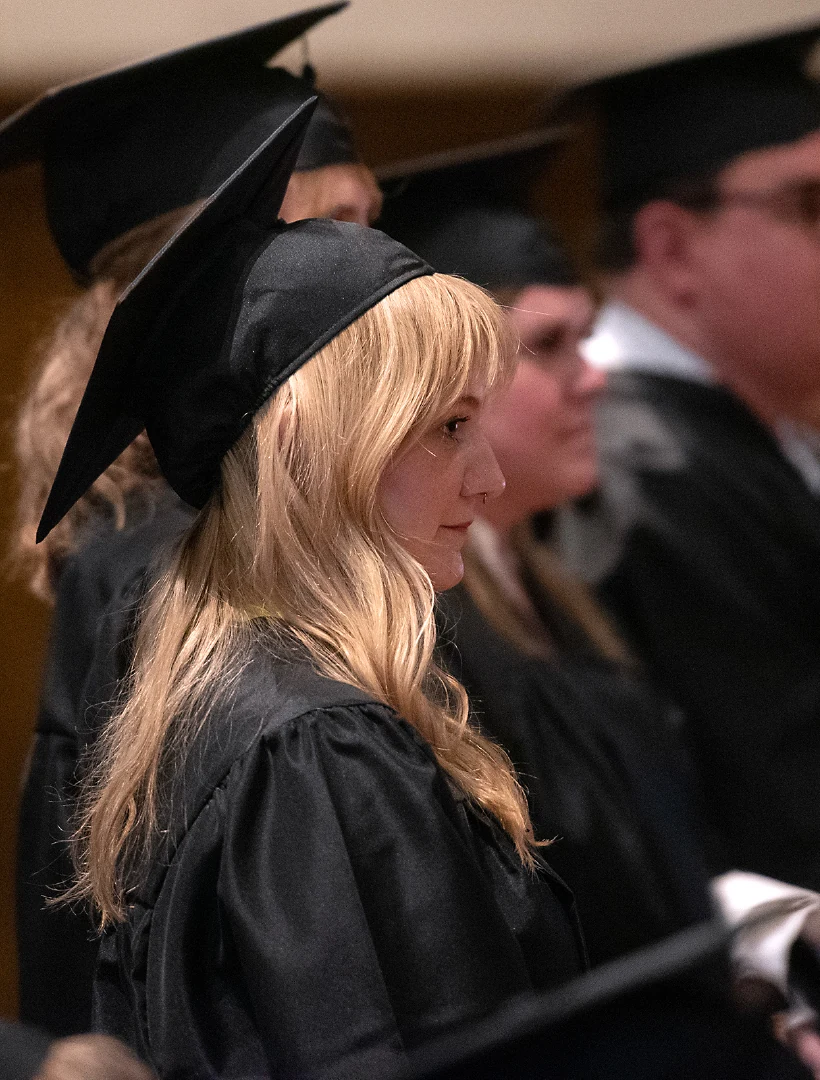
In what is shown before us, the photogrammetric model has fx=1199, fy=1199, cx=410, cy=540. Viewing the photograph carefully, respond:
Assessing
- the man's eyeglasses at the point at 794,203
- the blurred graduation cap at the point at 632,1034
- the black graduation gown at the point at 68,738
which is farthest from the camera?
the man's eyeglasses at the point at 794,203

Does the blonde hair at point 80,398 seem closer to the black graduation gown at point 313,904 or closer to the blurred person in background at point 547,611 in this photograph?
the blurred person in background at point 547,611

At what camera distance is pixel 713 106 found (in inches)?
76.7

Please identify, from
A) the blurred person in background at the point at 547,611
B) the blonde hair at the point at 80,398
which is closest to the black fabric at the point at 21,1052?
the blonde hair at the point at 80,398

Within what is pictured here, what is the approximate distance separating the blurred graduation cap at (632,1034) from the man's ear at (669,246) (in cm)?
144

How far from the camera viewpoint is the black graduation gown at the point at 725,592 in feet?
5.80

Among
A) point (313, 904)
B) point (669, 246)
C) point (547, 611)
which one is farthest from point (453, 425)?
point (669, 246)

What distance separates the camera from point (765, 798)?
5.79 feet

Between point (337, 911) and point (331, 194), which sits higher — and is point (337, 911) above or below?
below

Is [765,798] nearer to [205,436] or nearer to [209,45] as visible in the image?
[205,436]

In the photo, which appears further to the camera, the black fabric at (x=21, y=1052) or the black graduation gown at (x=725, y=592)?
the black graduation gown at (x=725, y=592)

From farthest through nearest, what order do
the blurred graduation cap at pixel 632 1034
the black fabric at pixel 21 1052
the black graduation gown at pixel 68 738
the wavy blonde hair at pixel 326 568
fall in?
the black graduation gown at pixel 68 738 < the wavy blonde hair at pixel 326 568 < the black fabric at pixel 21 1052 < the blurred graduation cap at pixel 632 1034

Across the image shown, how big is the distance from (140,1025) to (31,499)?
774 millimetres

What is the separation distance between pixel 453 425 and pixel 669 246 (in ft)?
3.57

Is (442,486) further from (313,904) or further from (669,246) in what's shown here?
(669,246)
